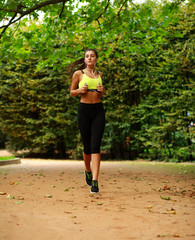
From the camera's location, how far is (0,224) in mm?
3021

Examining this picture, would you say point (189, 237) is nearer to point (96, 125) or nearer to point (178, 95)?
point (96, 125)

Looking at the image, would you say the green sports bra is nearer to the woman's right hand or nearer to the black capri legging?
the woman's right hand

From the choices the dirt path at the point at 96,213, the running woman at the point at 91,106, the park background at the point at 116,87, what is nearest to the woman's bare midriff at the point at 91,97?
the running woman at the point at 91,106

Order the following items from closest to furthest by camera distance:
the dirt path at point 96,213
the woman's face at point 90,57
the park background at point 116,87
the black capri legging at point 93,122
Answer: the dirt path at point 96,213
the black capri legging at point 93,122
the woman's face at point 90,57
the park background at point 116,87

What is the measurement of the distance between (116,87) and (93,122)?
10.6 meters

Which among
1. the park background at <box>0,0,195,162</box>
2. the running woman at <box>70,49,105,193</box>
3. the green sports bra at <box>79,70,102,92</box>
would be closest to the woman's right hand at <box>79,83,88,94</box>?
the running woman at <box>70,49,105,193</box>

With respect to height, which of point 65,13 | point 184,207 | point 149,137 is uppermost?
point 65,13

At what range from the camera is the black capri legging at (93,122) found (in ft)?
17.0

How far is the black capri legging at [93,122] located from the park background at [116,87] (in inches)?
169

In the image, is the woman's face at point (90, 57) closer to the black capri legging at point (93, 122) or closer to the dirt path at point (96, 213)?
the black capri legging at point (93, 122)

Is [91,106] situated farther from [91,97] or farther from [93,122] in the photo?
[93,122]

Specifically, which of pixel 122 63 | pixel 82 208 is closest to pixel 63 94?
pixel 122 63

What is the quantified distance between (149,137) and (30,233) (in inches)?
501

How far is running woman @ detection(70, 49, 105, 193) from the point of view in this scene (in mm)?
5133
